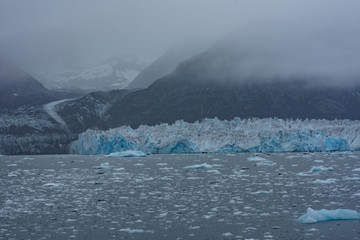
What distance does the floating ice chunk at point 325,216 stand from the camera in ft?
42.9

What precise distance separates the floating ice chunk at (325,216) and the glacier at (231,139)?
47.7 metres

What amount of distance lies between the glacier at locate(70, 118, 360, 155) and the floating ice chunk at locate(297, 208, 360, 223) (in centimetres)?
4770

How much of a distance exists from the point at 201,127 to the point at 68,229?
191ft

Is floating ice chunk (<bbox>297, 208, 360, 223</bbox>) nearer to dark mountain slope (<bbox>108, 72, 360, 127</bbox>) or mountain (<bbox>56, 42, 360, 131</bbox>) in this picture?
dark mountain slope (<bbox>108, 72, 360, 127</bbox>)

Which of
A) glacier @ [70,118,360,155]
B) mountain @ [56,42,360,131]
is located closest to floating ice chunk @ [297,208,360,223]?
glacier @ [70,118,360,155]

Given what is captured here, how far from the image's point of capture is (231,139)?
2498 inches

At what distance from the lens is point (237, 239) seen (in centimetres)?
1120

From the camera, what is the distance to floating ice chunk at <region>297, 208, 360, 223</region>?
42.9ft

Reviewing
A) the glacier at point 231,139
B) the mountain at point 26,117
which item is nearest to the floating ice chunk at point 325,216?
the glacier at point 231,139

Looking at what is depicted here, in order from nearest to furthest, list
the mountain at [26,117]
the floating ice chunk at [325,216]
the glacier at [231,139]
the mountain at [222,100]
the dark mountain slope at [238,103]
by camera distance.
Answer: the floating ice chunk at [325,216], the glacier at [231,139], the mountain at [26,117], the dark mountain slope at [238,103], the mountain at [222,100]

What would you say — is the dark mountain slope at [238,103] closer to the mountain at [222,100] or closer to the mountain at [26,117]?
the mountain at [222,100]

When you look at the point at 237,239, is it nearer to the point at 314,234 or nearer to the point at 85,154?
the point at 314,234

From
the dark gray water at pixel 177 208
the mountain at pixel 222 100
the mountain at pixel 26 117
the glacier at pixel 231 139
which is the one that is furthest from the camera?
the mountain at pixel 222 100

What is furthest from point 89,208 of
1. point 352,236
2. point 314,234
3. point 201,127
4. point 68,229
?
point 201,127
